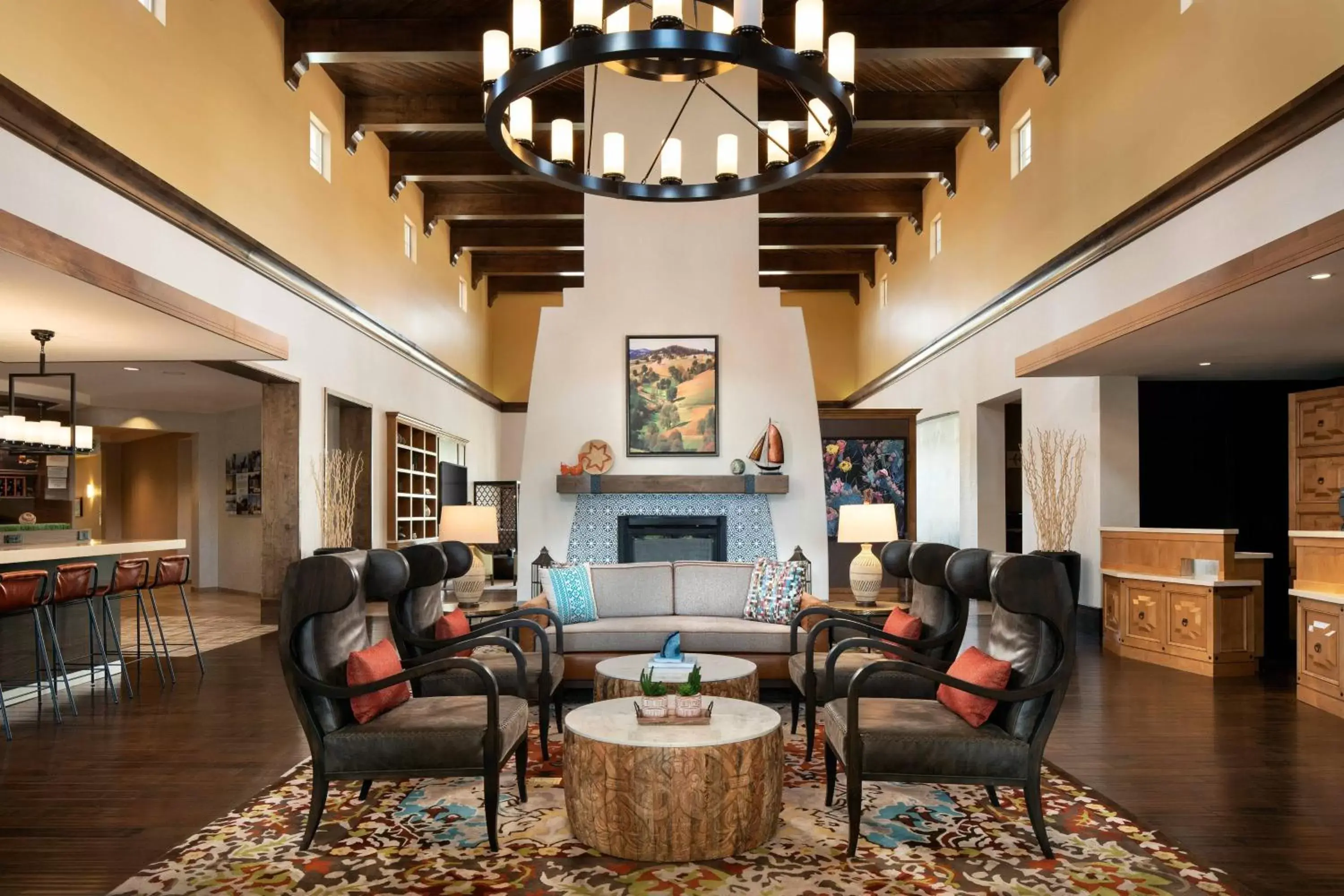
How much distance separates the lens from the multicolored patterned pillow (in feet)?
20.0

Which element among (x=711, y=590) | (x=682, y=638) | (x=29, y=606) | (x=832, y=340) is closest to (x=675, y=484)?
(x=711, y=590)

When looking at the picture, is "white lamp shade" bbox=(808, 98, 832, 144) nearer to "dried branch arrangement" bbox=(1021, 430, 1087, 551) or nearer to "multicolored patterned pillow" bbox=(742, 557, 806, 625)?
"multicolored patterned pillow" bbox=(742, 557, 806, 625)

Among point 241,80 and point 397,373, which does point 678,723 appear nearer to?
point 241,80

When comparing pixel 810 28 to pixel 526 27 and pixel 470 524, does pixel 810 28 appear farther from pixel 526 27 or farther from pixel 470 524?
pixel 470 524

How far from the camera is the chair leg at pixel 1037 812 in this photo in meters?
3.31

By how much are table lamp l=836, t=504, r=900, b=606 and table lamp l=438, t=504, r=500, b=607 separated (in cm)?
239

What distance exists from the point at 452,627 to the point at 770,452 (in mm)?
4349

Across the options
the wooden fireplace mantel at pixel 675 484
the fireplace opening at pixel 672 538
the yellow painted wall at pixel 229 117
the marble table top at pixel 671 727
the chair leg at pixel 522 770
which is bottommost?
the chair leg at pixel 522 770

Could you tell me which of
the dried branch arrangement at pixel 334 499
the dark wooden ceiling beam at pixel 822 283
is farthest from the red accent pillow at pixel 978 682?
the dark wooden ceiling beam at pixel 822 283

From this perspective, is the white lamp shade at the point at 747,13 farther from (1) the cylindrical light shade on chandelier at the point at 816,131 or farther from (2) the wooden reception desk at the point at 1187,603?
(2) the wooden reception desk at the point at 1187,603

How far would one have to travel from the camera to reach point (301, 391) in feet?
30.8

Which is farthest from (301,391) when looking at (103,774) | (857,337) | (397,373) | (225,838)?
(857,337)

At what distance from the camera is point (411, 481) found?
43.0ft

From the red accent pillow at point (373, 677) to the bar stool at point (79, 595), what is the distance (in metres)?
2.86
